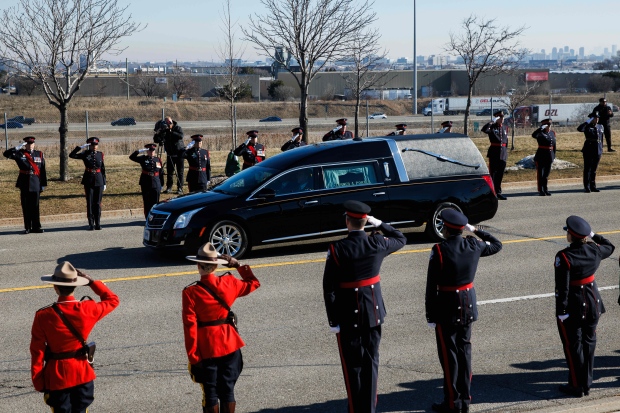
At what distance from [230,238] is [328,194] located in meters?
1.76

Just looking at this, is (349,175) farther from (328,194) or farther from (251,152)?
(251,152)

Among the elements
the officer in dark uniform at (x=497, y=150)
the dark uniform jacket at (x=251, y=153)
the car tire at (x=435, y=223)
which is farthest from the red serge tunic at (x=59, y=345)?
the officer in dark uniform at (x=497, y=150)

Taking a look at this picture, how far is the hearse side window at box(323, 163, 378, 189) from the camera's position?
46.3 feet

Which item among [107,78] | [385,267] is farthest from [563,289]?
[107,78]

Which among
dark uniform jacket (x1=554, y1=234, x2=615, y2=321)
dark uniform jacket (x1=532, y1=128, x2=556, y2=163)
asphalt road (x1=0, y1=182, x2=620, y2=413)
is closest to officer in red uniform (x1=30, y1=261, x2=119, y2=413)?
asphalt road (x1=0, y1=182, x2=620, y2=413)

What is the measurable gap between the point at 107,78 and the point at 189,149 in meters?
66.8

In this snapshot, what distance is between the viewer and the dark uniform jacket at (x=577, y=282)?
7543 millimetres

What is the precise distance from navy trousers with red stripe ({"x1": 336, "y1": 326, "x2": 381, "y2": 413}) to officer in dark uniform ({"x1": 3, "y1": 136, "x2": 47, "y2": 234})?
10.9 m

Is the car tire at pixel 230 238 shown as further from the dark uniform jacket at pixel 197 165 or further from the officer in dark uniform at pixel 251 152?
the officer in dark uniform at pixel 251 152

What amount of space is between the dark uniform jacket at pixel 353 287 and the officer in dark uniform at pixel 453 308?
602mm

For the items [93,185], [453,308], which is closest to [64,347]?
[453,308]

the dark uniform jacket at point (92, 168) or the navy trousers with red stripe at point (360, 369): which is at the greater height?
the dark uniform jacket at point (92, 168)

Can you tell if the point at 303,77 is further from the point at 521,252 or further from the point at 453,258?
the point at 453,258

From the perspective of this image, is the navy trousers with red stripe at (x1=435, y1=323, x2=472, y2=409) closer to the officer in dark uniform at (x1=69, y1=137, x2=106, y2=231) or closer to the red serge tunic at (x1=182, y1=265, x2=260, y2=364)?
the red serge tunic at (x1=182, y1=265, x2=260, y2=364)
